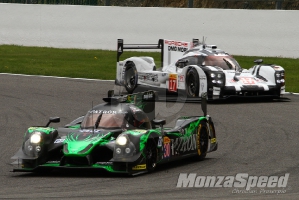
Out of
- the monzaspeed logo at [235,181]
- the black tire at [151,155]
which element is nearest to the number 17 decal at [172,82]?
the black tire at [151,155]

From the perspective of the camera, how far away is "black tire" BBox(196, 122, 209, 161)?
10781mm

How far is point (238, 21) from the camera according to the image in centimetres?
2467

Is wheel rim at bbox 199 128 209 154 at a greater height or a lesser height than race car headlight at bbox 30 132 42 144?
lesser

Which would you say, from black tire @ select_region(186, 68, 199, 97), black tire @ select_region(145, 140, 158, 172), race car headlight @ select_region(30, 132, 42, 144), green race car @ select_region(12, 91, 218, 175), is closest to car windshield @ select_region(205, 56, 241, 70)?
black tire @ select_region(186, 68, 199, 97)

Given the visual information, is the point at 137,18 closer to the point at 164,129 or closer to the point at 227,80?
the point at 227,80

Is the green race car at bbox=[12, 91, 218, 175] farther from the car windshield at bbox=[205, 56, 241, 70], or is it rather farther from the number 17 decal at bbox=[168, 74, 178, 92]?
the number 17 decal at bbox=[168, 74, 178, 92]

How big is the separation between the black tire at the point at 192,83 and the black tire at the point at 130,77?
1967 mm

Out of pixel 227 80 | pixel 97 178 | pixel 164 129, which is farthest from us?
pixel 227 80

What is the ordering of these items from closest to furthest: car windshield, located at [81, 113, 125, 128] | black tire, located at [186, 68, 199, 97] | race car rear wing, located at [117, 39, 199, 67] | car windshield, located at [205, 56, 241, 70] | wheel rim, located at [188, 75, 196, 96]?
car windshield, located at [81, 113, 125, 128], black tire, located at [186, 68, 199, 97], wheel rim, located at [188, 75, 196, 96], car windshield, located at [205, 56, 241, 70], race car rear wing, located at [117, 39, 199, 67]

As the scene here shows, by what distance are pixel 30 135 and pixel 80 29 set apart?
1831cm

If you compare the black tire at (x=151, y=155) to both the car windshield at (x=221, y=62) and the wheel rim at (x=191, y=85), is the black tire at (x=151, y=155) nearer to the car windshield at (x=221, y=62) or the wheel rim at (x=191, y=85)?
the wheel rim at (x=191, y=85)

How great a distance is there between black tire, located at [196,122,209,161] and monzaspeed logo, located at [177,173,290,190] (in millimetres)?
1289

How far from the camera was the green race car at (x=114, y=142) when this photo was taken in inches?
364

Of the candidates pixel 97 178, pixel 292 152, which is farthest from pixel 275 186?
pixel 292 152
